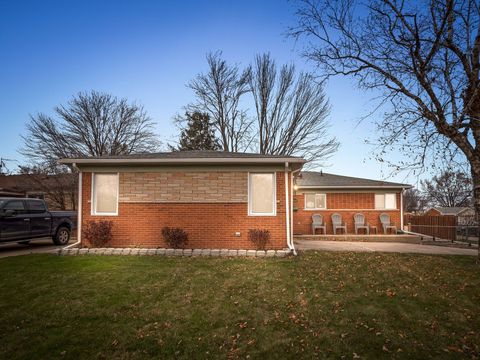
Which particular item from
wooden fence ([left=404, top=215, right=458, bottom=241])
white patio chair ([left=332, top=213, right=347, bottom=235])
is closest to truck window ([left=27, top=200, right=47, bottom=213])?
white patio chair ([left=332, top=213, right=347, bottom=235])

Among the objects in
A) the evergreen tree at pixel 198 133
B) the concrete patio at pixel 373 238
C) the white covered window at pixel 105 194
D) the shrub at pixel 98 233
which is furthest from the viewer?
the evergreen tree at pixel 198 133

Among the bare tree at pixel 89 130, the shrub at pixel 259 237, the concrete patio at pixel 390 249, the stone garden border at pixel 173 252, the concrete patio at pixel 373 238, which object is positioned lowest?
the concrete patio at pixel 373 238

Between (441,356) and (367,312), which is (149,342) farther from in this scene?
(441,356)

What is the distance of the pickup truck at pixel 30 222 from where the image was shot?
33.6 ft

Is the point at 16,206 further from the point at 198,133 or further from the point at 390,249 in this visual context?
the point at 198,133

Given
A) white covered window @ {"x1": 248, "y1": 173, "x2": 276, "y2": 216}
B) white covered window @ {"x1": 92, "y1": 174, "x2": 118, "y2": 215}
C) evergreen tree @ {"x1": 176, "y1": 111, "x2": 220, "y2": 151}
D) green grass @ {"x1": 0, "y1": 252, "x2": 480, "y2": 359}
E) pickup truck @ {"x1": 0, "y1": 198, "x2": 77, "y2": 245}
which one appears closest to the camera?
green grass @ {"x1": 0, "y1": 252, "x2": 480, "y2": 359}

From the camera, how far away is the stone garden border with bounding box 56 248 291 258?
8.93 m

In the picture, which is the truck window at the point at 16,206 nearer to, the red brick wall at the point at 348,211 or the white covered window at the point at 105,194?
the white covered window at the point at 105,194

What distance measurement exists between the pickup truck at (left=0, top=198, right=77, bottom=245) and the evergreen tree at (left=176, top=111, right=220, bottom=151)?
1643cm

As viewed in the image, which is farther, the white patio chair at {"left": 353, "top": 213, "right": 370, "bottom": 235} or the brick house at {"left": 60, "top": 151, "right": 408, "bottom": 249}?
the white patio chair at {"left": 353, "top": 213, "right": 370, "bottom": 235}

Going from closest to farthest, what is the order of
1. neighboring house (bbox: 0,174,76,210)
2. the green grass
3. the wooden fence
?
1. the green grass
2. the wooden fence
3. neighboring house (bbox: 0,174,76,210)

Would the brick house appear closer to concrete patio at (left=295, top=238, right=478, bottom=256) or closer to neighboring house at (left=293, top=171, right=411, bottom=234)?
concrete patio at (left=295, top=238, right=478, bottom=256)

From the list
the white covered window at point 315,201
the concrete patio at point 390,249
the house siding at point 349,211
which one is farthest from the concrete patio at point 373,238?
the white covered window at point 315,201

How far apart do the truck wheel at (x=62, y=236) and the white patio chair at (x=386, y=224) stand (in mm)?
17932
